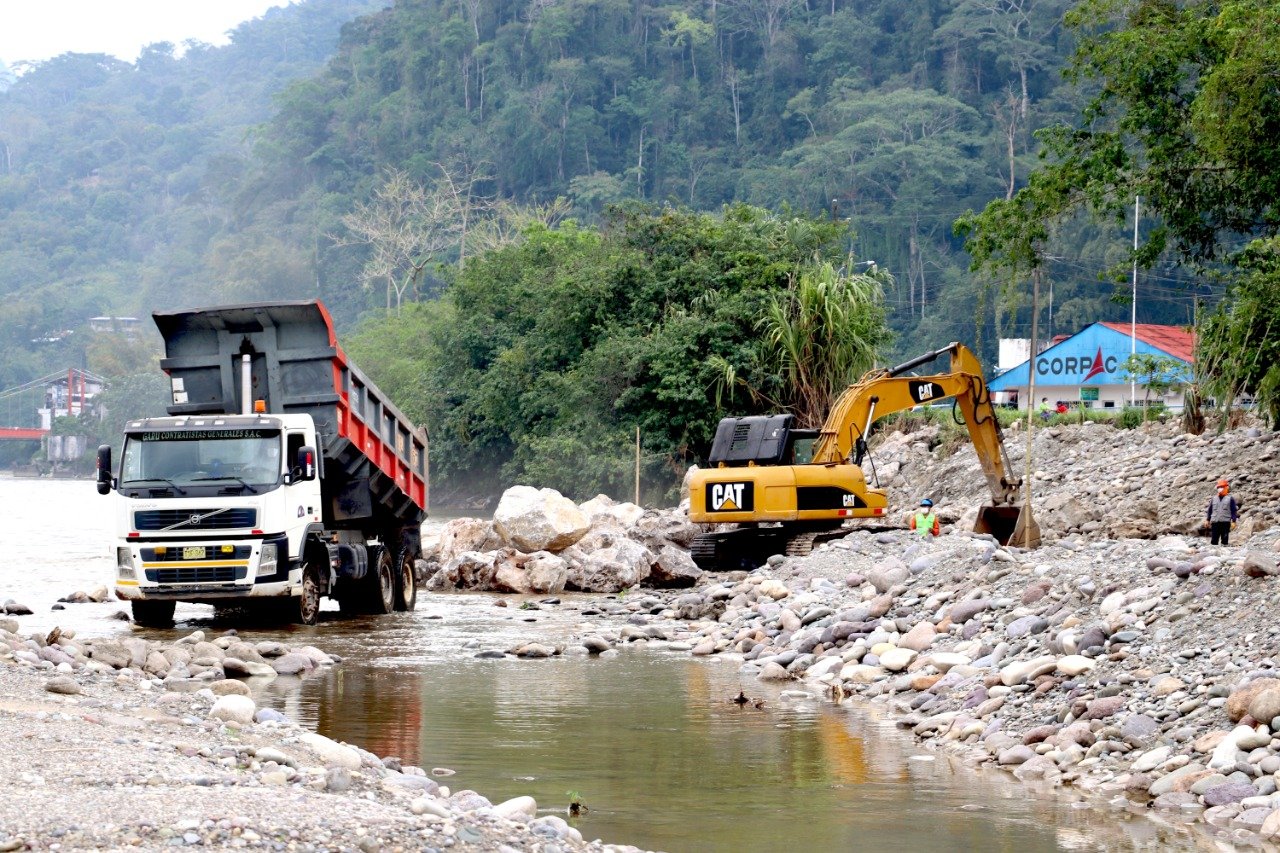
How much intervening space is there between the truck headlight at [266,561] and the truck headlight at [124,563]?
4.55 ft

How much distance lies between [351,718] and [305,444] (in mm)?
6214

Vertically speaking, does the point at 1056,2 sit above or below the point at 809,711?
above

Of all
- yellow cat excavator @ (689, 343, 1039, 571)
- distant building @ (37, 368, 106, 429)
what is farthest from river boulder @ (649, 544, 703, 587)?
distant building @ (37, 368, 106, 429)

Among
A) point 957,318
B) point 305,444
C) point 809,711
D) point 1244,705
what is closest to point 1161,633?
point 1244,705

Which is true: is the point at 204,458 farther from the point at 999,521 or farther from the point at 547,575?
the point at 999,521

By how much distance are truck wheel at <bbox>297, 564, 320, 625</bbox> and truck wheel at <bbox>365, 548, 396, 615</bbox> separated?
1.50 m

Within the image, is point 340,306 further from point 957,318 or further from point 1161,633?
point 1161,633

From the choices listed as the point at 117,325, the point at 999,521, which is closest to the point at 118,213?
the point at 117,325

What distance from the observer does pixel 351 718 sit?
12.4m

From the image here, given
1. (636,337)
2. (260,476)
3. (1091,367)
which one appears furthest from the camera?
(1091,367)

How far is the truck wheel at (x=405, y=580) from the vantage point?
2180 centimetres

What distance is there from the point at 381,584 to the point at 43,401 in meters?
119

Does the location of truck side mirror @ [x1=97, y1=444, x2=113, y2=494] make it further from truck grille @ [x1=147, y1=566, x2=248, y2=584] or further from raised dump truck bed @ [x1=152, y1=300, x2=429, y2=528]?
raised dump truck bed @ [x1=152, y1=300, x2=429, y2=528]

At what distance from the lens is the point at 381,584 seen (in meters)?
21.0
